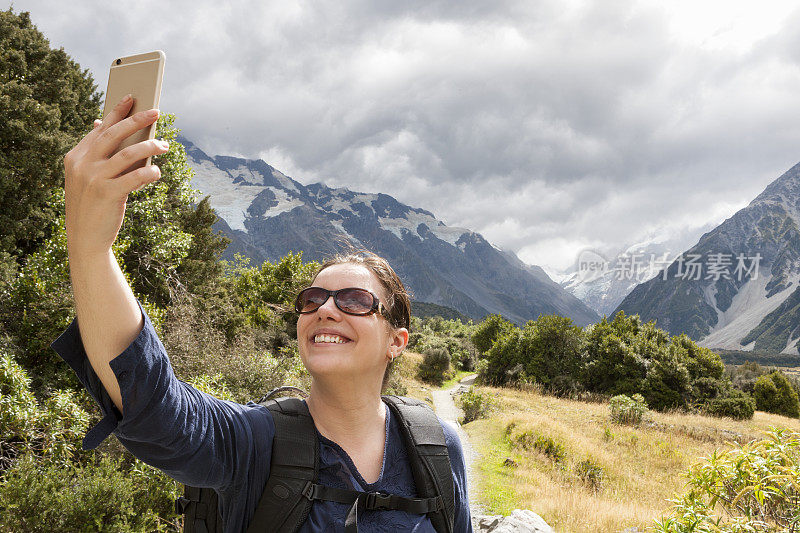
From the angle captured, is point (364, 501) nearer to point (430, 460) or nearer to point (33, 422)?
point (430, 460)

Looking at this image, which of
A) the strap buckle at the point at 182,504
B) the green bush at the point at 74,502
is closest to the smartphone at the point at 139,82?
the strap buckle at the point at 182,504

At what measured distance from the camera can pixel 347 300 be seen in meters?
1.77

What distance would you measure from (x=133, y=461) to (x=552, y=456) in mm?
10232

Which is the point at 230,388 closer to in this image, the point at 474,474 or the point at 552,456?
the point at 474,474

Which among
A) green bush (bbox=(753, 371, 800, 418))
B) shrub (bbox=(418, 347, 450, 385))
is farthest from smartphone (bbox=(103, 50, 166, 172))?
green bush (bbox=(753, 371, 800, 418))

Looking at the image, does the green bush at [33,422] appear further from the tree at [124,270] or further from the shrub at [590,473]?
the shrub at [590,473]

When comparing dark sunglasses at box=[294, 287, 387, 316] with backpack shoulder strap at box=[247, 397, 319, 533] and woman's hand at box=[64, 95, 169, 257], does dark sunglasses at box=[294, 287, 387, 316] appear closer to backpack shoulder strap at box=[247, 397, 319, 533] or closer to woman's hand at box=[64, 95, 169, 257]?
backpack shoulder strap at box=[247, 397, 319, 533]

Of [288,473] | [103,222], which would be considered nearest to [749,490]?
[288,473]

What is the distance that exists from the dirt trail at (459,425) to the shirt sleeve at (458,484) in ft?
0.42

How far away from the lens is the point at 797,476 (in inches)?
105

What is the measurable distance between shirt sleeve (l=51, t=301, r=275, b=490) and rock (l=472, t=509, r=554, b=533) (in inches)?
231

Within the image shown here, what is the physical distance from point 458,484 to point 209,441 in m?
1.10

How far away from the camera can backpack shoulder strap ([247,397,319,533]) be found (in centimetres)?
135

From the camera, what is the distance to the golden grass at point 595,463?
7777 mm
